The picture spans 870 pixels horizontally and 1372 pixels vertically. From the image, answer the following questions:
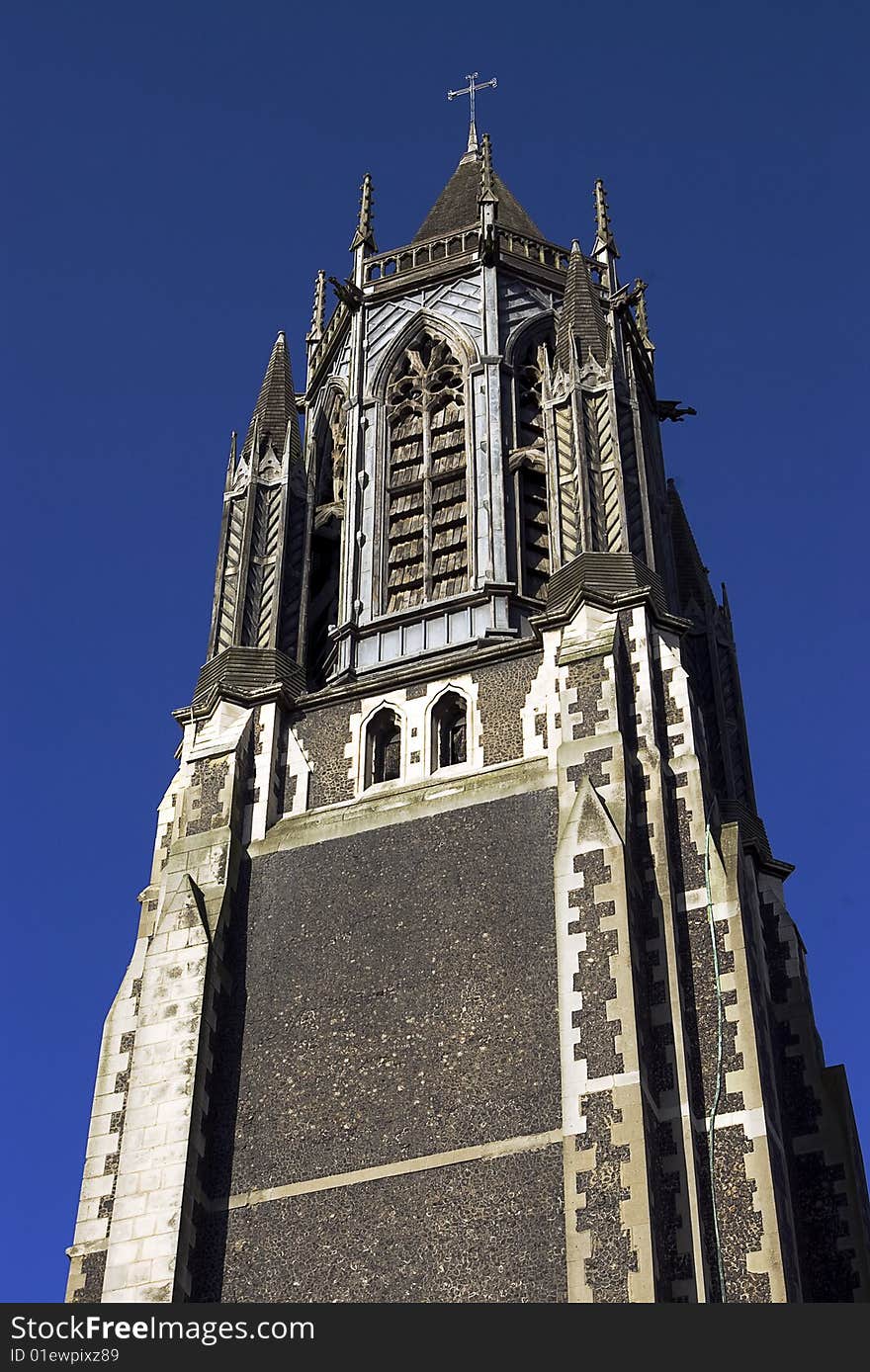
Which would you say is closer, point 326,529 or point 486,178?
point 326,529

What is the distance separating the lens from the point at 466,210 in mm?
41406

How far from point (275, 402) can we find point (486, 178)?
318 inches

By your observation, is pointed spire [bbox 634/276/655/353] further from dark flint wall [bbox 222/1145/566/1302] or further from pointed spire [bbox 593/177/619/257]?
dark flint wall [bbox 222/1145/566/1302]

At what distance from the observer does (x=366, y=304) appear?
126 ft

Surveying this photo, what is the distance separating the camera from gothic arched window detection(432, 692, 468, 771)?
94.4 ft

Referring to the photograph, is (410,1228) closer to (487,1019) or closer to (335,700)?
(487,1019)

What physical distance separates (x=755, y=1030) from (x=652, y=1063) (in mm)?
1193

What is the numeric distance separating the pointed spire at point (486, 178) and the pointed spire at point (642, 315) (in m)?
3.38

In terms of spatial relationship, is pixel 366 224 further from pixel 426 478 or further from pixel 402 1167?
pixel 402 1167

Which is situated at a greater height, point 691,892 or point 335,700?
point 335,700

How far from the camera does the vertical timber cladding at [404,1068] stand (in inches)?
887

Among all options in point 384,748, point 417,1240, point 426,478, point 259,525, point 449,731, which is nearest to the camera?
point 417,1240

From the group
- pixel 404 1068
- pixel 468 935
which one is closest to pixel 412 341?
pixel 468 935

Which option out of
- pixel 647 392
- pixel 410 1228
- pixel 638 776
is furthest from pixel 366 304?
pixel 410 1228
